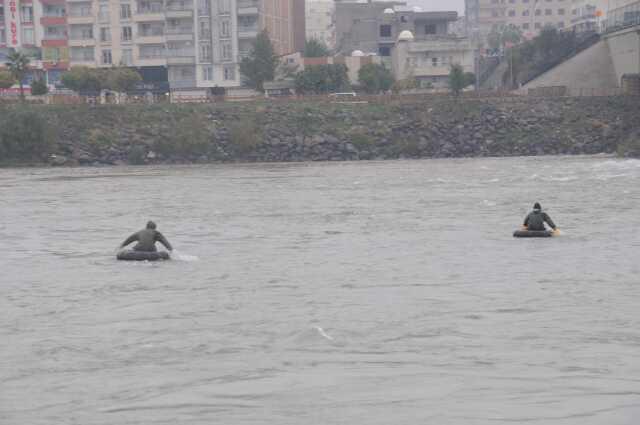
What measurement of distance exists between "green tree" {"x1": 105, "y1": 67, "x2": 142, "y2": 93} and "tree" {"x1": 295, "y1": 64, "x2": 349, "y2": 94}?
49.8ft

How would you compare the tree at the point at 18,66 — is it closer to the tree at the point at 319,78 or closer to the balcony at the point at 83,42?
the balcony at the point at 83,42

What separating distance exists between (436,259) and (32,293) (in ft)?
33.2

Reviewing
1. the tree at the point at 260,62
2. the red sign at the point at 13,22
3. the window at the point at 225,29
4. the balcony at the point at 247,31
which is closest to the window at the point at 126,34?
the window at the point at 225,29

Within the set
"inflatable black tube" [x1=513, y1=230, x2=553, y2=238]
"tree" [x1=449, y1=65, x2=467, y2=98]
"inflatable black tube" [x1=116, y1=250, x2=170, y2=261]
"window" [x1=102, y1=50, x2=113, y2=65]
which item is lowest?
"inflatable black tube" [x1=513, y1=230, x2=553, y2=238]

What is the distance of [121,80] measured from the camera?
95.2 meters

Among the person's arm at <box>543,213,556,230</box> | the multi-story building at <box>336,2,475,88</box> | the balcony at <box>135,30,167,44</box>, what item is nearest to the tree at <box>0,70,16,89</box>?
the balcony at <box>135,30,167,44</box>

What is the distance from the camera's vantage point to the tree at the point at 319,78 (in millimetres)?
101000

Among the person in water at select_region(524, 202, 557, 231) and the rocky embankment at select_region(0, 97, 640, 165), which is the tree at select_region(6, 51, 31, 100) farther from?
the person in water at select_region(524, 202, 557, 231)

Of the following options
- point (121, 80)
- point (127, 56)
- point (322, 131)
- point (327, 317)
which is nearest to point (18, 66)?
point (121, 80)

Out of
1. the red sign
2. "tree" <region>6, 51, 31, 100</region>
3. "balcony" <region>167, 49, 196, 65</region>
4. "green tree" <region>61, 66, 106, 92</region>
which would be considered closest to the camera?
"tree" <region>6, 51, 31, 100</region>

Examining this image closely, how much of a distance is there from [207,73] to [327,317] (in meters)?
91.7

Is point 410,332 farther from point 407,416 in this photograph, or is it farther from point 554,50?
point 554,50

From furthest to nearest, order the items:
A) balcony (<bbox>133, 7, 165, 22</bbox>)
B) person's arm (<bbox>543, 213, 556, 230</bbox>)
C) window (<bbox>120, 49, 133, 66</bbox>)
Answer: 1. window (<bbox>120, 49, 133, 66</bbox>)
2. balcony (<bbox>133, 7, 165, 22</bbox>)
3. person's arm (<bbox>543, 213, 556, 230</bbox>)

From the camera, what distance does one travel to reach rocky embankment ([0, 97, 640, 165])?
258 ft
